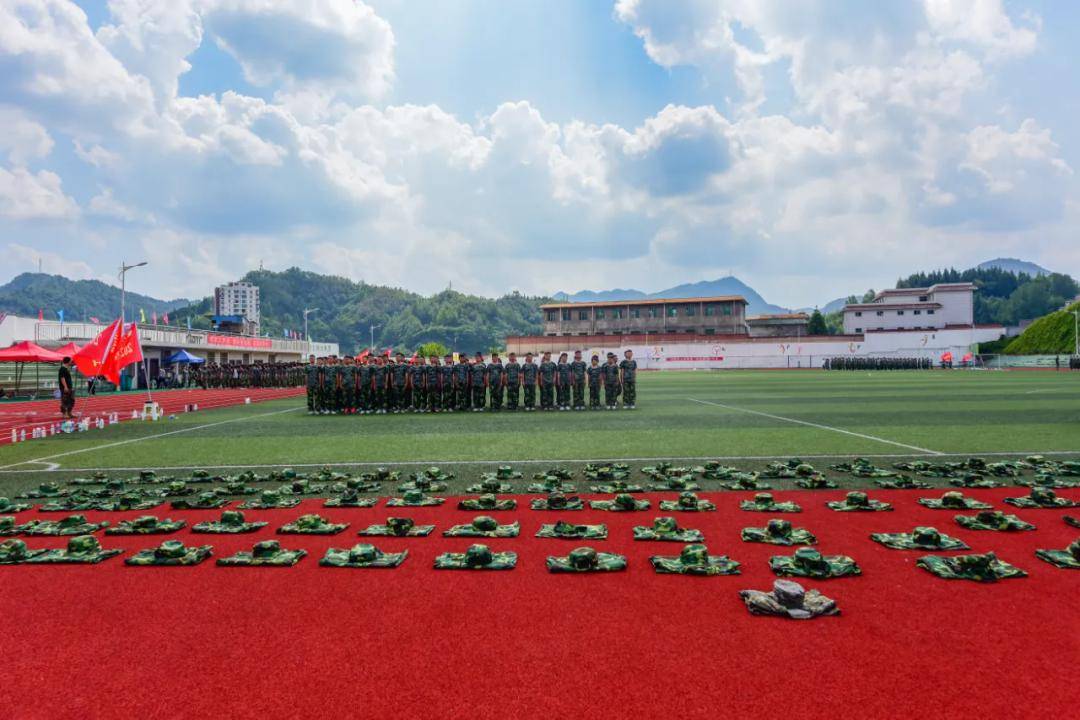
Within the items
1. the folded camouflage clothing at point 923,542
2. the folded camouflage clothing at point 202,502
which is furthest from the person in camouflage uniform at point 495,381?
the folded camouflage clothing at point 923,542

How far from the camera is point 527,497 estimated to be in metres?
6.18

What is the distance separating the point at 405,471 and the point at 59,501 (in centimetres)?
353

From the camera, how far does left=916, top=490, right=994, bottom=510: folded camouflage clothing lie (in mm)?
5441

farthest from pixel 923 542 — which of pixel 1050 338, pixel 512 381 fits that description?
pixel 1050 338

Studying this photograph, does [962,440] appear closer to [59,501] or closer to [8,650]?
[8,650]

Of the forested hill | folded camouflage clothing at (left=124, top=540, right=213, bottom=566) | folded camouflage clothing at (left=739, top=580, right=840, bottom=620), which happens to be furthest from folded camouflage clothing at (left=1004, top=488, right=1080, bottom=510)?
the forested hill

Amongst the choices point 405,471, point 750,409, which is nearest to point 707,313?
point 750,409

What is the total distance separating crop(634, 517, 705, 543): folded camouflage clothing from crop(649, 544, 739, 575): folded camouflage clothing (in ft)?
1.28

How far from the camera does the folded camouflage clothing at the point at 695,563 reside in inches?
156

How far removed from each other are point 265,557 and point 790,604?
3529 mm

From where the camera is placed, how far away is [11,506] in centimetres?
593

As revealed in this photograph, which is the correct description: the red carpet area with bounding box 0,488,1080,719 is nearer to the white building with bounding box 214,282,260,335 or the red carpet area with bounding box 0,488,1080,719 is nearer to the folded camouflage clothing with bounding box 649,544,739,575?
the folded camouflage clothing with bounding box 649,544,739,575

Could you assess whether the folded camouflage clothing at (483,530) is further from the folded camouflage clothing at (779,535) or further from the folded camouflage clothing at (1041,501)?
the folded camouflage clothing at (1041,501)

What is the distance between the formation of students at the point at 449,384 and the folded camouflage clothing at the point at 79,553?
1152 centimetres
